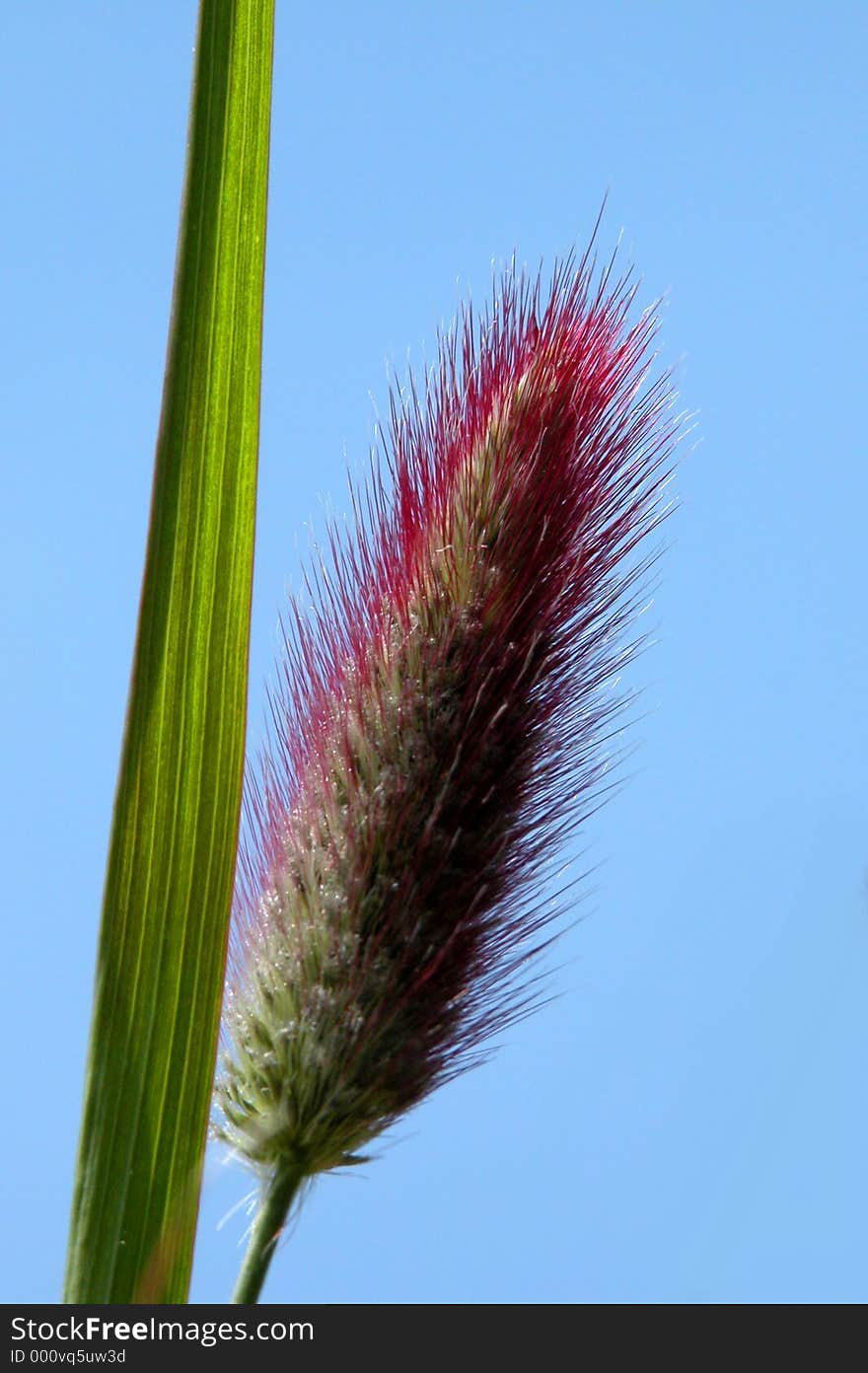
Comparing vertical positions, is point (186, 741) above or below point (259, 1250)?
above

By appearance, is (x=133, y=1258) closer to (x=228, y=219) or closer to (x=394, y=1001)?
(x=394, y=1001)

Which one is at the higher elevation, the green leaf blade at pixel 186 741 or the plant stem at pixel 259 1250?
the green leaf blade at pixel 186 741

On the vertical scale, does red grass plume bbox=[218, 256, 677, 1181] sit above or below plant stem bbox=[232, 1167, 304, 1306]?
above

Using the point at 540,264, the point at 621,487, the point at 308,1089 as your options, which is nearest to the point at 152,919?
the point at 308,1089

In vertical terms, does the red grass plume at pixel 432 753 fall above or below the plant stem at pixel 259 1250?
above

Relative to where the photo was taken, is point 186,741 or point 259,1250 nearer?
point 259,1250

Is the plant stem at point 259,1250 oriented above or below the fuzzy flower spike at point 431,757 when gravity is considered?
below
